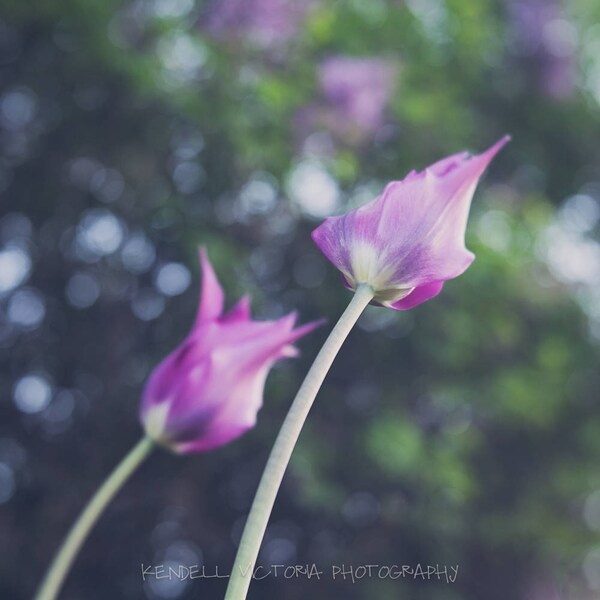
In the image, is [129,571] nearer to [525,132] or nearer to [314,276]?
[314,276]

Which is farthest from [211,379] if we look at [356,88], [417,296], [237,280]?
[356,88]

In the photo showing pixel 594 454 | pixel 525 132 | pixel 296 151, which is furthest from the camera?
pixel 525 132

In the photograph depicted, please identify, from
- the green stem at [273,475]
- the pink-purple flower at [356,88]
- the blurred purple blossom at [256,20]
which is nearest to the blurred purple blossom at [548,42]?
the pink-purple flower at [356,88]

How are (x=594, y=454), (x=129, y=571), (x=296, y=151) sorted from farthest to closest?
(x=594, y=454) → (x=129, y=571) → (x=296, y=151)

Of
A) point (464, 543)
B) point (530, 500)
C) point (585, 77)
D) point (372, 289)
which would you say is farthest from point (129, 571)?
point (585, 77)

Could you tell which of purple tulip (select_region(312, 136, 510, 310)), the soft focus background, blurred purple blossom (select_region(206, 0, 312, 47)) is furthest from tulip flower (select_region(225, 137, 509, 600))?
blurred purple blossom (select_region(206, 0, 312, 47))

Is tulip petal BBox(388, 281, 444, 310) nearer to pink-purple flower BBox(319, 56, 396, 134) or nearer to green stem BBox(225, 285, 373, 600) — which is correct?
green stem BBox(225, 285, 373, 600)
